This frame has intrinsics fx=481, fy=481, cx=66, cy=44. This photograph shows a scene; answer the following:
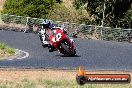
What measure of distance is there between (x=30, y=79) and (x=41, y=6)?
27.2m

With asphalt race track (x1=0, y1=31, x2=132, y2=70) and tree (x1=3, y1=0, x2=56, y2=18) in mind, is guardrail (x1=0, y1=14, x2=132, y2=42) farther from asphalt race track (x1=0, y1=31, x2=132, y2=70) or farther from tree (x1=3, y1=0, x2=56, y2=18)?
asphalt race track (x1=0, y1=31, x2=132, y2=70)

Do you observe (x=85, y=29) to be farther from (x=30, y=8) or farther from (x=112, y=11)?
(x=30, y=8)

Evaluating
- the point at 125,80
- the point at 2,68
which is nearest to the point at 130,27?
the point at 2,68

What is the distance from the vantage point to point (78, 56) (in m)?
24.5

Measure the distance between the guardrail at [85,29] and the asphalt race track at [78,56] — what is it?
367 cm

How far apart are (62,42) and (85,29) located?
1339 cm

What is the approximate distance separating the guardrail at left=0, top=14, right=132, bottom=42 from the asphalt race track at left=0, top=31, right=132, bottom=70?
367cm

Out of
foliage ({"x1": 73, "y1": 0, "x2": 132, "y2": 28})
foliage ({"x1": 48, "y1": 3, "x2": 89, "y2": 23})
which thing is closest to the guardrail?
foliage ({"x1": 48, "y1": 3, "x2": 89, "y2": 23})

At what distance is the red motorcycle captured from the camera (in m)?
24.3

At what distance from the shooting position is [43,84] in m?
15.1

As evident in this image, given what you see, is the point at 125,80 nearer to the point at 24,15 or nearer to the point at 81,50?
the point at 81,50

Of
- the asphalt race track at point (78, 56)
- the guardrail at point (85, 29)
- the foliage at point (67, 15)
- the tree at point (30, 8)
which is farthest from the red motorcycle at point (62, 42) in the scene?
the tree at point (30, 8)

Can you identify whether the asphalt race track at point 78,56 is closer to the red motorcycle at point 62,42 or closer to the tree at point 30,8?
the red motorcycle at point 62,42

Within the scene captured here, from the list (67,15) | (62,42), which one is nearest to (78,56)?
(62,42)
